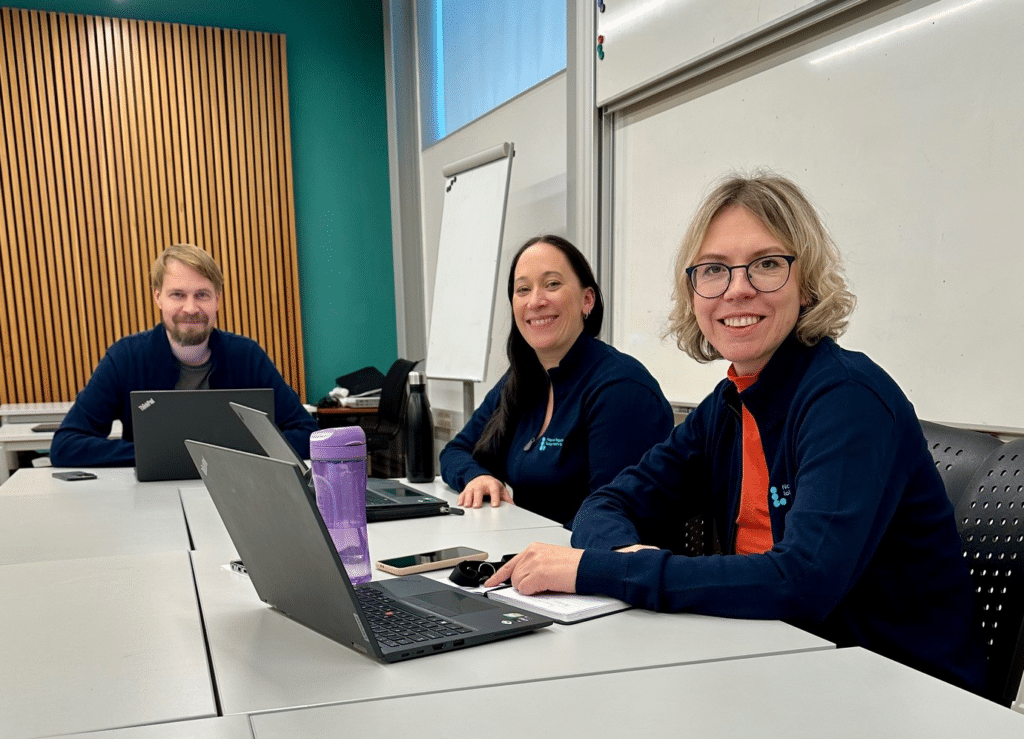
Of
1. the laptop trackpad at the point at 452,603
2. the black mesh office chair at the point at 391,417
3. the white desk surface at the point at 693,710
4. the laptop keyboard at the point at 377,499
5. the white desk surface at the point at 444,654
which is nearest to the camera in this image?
the white desk surface at the point at 693,710

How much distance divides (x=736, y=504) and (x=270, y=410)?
134cm

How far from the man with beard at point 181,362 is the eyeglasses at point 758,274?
5.82ft

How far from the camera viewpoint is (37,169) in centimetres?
523

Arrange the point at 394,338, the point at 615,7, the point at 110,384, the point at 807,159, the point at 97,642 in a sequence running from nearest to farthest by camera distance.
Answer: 1. the point at 97,642
2. the point at 807,159
3. the point at 110,384
4. the point at 615,7
5. the point at 394,338

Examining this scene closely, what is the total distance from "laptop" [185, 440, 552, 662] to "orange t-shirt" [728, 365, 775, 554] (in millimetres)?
550

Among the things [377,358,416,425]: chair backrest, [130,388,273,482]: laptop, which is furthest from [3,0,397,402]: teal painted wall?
[130,388,273,482]: laptop

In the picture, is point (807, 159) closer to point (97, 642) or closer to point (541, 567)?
point (541, 567)

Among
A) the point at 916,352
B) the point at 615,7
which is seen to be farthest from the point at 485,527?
the point at 615,7

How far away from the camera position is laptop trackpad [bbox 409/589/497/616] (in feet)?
3.67

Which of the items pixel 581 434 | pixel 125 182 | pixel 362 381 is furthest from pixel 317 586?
pixel 125 182

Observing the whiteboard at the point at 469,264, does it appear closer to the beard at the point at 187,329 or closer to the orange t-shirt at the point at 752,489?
the beard at the point at 187,329

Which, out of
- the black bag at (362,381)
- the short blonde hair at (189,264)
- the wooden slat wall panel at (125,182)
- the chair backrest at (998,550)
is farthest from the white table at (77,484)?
the wooden slat wall panel at (125,182)

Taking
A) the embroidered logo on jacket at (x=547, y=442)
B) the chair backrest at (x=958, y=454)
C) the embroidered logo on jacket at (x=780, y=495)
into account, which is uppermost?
the chair backrest at (x=958, y=454)

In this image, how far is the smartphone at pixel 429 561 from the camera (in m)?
1.34
